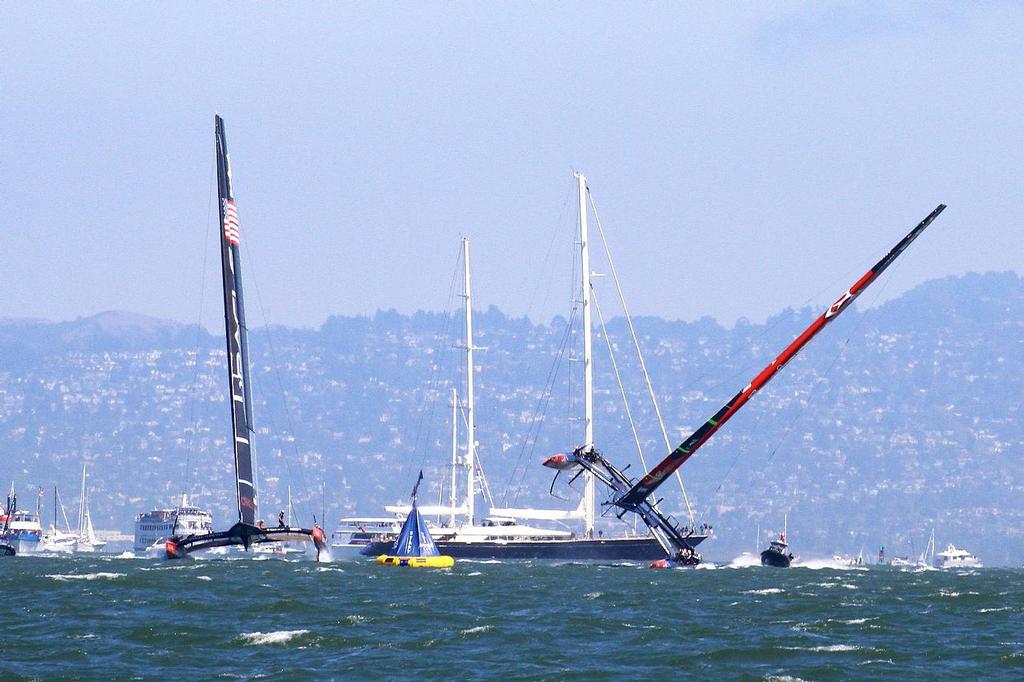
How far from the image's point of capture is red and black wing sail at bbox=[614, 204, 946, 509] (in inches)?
3789

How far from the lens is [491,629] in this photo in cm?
4916

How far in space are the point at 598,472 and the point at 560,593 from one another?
4033cm

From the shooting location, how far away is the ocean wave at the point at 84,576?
72194 millimetres

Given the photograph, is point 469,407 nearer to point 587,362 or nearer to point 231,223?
point 587,362

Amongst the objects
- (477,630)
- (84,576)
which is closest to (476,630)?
(477,630)

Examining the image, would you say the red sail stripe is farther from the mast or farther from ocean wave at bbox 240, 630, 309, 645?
ocean wave at bbox 240, 630, 309, 645

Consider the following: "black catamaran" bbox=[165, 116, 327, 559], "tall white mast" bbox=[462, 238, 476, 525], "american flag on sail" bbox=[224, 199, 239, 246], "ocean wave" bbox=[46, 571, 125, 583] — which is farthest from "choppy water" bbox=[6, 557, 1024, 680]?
"tall white mast" bbox=[462, 238, 476, 525]

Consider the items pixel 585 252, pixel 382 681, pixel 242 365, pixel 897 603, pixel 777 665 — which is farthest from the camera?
pixel 585 252

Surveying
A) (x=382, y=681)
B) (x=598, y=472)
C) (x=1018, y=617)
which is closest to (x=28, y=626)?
(x=382, y=681)

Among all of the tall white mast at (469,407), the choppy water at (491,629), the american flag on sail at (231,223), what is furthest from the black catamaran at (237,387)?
the tall white mast at (469,407)

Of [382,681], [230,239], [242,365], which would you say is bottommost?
[382,681]

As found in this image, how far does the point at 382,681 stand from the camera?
1524 inches

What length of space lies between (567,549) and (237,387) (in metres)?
26.6

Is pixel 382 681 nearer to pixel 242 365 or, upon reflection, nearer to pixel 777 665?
pixel 777 665
